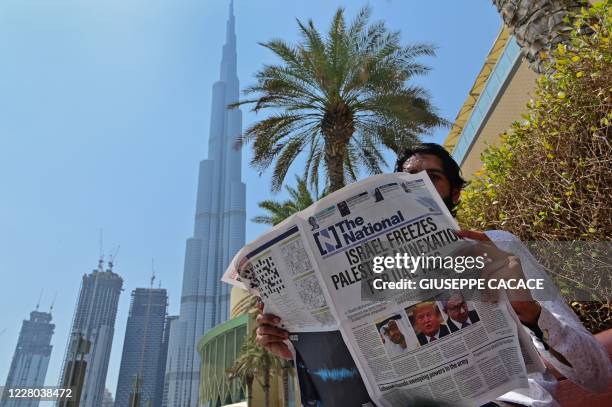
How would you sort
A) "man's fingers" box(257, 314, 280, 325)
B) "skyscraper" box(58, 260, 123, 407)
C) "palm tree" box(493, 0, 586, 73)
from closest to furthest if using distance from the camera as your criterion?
"man's fingers" box(257, 314, 280, 325)
"palm tree" box(493, 0, 586, 73)
"skyscraper" box(58, 260, 123, 407)

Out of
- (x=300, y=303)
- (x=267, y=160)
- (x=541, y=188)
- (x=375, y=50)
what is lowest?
(x=300, y=303)

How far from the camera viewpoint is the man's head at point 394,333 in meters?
1.32

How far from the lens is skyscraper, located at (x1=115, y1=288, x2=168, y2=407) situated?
109 meters

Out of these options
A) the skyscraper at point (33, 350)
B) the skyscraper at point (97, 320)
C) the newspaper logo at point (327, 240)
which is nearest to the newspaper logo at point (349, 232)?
the newspaper logo at point (327, 240)

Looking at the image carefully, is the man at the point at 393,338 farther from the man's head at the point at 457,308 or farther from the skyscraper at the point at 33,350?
the skyscraper at the point at 33,350

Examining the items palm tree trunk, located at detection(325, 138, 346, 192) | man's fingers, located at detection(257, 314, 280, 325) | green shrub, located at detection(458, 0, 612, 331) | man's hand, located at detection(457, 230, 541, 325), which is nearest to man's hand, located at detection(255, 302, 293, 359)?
man's fingers, located at detection(257, 314, 280, 325)

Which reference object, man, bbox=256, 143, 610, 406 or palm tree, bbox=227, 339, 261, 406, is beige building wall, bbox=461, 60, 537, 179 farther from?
palm tree, bbox=227, 339, 261, 406

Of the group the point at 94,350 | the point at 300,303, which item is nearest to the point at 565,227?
the point at 300,303

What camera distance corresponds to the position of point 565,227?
2.54 meters

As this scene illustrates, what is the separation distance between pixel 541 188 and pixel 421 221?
5.95 feet

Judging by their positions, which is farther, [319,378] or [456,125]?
[456,125]

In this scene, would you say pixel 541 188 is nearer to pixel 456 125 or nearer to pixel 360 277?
pixel 360 277

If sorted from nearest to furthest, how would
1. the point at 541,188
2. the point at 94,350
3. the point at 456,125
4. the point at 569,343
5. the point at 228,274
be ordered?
the point at 569,343, the point at 228,274, the point at 541,188, the point at 456,125, the point at 94,350

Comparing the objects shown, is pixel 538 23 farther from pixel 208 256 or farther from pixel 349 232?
pixel 208 256
